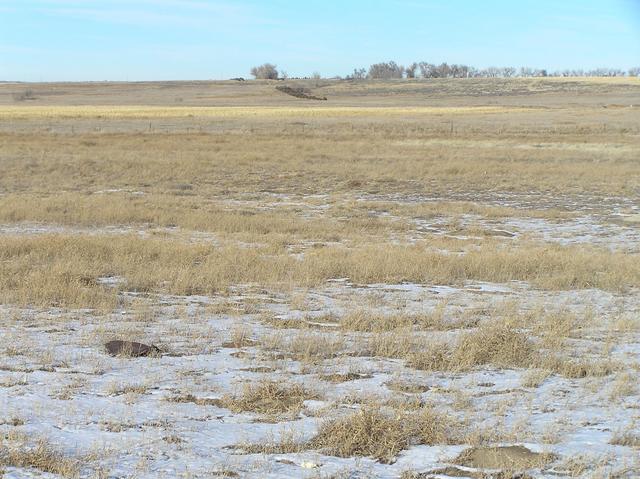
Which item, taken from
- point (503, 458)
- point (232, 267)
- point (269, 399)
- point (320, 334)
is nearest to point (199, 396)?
point (269, 399)

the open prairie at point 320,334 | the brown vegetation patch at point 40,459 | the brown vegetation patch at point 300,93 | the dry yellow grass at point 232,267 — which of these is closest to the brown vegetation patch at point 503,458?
the open prairie at point 320,334

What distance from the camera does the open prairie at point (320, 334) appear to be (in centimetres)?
487

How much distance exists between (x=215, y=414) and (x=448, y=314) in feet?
13.3

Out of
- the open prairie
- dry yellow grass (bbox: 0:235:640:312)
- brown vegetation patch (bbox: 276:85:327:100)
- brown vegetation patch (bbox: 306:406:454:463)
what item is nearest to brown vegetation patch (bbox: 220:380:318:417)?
the open prairie

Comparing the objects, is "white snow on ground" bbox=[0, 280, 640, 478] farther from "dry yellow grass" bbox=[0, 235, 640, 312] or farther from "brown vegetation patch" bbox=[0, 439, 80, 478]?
"dry yellow grass" bbox=[0, 235, 640, 312]

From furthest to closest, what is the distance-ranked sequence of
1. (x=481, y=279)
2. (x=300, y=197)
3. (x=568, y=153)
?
(x=568, y=153), (x=300, y=197), (x=481, y=279)

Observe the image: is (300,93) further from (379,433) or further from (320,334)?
(379,433)

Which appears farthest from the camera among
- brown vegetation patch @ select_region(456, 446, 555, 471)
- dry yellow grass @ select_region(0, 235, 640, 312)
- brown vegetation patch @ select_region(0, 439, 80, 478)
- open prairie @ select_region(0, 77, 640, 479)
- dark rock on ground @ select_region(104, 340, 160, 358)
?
dry yellow grass @ select_region(0, 235, 640, 312)

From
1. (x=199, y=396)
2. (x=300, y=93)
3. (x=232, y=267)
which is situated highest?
(x=300, y=93)

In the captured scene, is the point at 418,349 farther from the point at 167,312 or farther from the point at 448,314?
the point at 167,312

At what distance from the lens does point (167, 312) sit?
28.7 ft

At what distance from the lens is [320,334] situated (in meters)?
7.82

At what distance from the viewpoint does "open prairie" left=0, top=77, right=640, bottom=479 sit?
4.87 meters

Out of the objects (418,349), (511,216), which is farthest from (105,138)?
(418,349)
